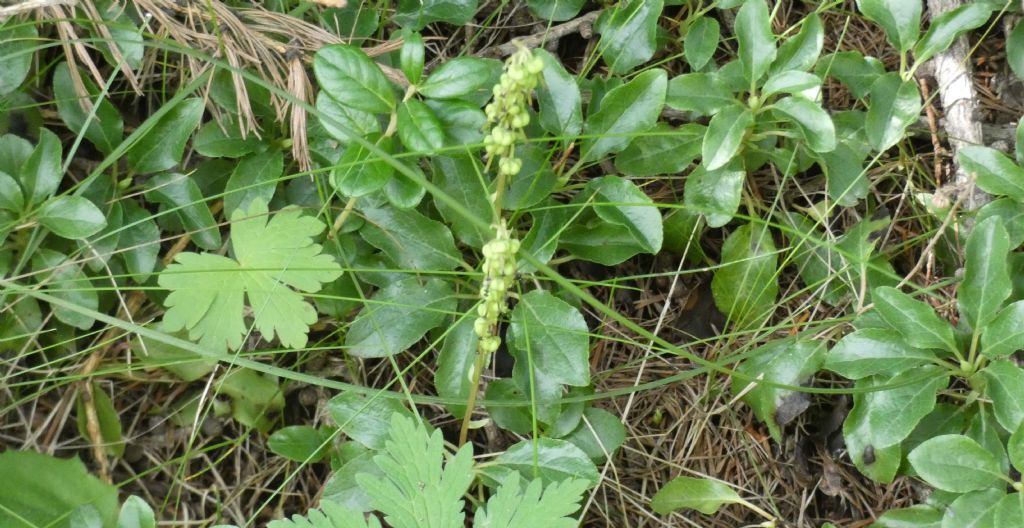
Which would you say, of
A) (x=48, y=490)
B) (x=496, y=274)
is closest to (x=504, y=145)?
(x=496, y=274)

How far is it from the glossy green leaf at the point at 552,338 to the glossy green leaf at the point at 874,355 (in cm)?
52

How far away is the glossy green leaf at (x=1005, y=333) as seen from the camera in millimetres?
1812

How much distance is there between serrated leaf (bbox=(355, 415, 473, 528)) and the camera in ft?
5.62

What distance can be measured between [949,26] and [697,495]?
1166 mm

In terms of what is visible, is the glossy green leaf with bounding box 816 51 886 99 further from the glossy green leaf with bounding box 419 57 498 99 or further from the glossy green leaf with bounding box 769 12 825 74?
the glossy green leaf with bounding box 419 57 498 99

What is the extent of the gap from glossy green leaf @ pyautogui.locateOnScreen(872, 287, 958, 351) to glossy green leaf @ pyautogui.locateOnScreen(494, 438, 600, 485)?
691 millimetres

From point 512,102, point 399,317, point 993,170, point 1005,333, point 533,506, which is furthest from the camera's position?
point 399,317

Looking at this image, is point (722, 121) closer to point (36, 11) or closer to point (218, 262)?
point (218, 262)

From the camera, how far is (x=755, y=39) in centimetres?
194

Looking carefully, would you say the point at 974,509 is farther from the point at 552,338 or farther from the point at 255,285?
the point at 255,285

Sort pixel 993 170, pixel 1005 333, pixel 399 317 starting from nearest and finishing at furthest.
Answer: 1. pixel 1005 333
2. pixel 993 170
3. pixel 399 317

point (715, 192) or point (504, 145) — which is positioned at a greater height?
point (504, 145)

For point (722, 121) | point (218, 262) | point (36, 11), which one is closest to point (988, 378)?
point (722, 121)

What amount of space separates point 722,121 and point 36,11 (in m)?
1.56
